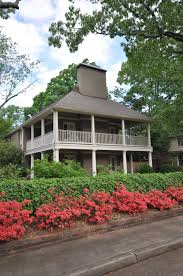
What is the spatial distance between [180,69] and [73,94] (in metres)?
8.71

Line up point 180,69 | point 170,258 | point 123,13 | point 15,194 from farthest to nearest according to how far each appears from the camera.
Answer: point 180,69 < point 123,13 < point 15,194 < point 170,258

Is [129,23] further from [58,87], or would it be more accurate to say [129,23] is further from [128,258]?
[58,87]

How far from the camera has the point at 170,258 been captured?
519 centimetres

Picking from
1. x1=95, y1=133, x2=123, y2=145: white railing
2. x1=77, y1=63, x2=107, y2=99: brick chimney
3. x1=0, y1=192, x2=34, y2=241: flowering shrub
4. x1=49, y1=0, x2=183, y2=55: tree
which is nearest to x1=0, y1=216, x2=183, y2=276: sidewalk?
x1=0, y1=192, x2=34, y2=241: flowering shrub

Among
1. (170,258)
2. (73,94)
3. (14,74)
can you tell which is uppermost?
(14,74)

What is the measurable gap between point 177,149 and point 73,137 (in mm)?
20756

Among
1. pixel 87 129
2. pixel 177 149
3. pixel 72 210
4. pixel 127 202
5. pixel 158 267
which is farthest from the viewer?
pixel 177 149

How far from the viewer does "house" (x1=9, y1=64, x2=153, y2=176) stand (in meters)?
19.3

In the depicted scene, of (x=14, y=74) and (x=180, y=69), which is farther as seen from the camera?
(x=14, y=74)

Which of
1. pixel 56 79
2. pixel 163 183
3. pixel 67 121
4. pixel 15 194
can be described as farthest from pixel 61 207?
pixel 56 79

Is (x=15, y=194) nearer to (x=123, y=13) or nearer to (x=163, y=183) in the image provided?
(x=163, y=183)

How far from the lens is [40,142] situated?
21203 mm

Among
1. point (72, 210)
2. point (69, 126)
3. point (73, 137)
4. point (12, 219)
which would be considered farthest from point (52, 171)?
point (69, 126)

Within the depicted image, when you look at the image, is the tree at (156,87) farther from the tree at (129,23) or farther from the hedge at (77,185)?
the hedge at (77,185)
